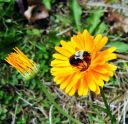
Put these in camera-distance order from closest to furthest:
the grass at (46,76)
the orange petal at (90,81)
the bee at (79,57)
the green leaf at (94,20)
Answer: the orange petal at (90,81) < the bee at (79,57) < the grass at (46,76) < the green leaf at (94,20)

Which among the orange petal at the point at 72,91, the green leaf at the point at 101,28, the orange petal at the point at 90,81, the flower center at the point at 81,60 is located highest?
the green leaf at the point at 101,28

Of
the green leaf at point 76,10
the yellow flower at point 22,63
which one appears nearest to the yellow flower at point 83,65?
the yellow flower at point 22,63

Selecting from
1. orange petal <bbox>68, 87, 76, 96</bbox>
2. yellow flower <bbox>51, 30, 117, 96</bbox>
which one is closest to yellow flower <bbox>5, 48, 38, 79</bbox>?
yellow flower <bbox>51, 30, 117, 96</bbox>

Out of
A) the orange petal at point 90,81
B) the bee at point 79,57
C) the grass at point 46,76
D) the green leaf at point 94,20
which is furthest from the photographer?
the green leaf at point 94,20

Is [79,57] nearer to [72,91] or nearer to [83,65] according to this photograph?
[83,65]

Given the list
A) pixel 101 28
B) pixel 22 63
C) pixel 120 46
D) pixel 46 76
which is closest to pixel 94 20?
pixel 101 28

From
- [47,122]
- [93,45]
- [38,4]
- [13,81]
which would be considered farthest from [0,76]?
[93,45]

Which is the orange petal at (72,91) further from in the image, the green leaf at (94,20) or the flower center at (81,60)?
the green leaf at (94,20)

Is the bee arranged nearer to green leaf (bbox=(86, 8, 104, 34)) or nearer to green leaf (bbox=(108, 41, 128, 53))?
green leaf (bbox=(108, 41, 128, 53))
